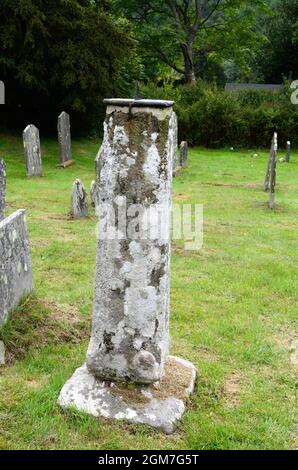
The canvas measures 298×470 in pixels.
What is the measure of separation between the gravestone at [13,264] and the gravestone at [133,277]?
4.22 feet

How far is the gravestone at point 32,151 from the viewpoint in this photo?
1502cm

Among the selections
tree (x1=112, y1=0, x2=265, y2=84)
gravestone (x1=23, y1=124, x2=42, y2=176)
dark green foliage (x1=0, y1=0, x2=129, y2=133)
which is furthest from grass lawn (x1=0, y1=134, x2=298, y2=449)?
tree (x1=112, y1=0, x2=265, y2=84)

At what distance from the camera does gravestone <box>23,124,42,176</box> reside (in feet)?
49.3

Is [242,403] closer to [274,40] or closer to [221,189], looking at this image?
[221,189]

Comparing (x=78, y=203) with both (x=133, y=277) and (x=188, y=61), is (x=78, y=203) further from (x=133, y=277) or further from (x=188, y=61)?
(x=188, y=61)

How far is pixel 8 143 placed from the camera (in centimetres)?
1956

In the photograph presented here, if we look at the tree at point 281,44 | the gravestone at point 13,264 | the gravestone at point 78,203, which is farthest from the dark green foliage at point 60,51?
the tree at point 281,44

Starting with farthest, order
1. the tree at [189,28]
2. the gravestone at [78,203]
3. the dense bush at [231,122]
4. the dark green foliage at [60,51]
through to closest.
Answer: the tree at [189,28]
the dense bush at [231,122]
the dark green foliage at [60,51]
the gravestone at [78,203]

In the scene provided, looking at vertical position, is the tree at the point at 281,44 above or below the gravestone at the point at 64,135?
above

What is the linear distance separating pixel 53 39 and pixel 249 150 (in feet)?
36.2

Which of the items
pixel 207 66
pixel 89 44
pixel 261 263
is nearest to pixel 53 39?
pixel 89 44

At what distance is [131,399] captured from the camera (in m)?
3.97

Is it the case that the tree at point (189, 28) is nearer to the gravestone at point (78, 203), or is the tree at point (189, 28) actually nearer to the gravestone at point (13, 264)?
the gravestone at point (78, 203)

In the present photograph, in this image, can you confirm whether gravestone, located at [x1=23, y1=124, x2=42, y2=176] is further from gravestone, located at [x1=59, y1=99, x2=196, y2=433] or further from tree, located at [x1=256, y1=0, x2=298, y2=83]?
tree, located at [x1=256, y1=0, x2=298, y2=83]
